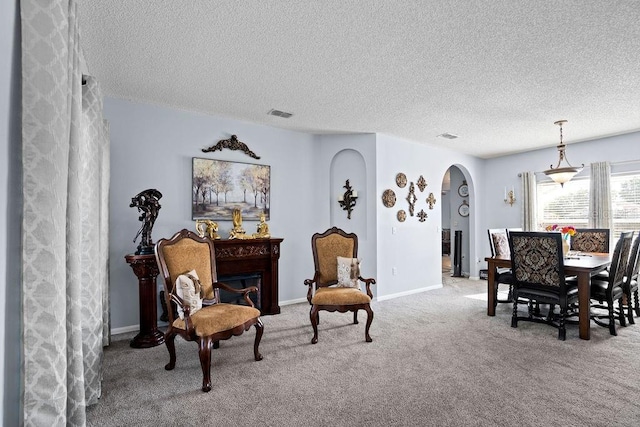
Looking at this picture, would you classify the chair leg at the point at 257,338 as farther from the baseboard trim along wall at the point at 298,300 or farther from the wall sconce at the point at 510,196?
the wall sconce at the point at 510,196

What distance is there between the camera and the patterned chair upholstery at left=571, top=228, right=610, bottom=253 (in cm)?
470

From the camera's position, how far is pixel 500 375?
2.65m

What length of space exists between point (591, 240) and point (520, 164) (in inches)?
94.8

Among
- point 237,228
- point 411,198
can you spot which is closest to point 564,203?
point 411,198

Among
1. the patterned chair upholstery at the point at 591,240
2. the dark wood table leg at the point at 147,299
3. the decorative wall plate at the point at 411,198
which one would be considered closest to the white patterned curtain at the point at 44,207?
the dark wood table leg at the point at 147,299

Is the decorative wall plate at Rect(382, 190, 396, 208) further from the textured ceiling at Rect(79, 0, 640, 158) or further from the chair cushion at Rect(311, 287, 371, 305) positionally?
the chair cushion at Rect(311, 287, 371, 305)

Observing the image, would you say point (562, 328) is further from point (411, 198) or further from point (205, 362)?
point (205, 362)

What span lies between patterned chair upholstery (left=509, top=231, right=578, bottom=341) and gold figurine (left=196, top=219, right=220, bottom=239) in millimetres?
3489

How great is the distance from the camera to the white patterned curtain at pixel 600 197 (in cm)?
547

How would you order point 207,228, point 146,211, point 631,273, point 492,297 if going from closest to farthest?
point 146,211 → point 631,273 → point 207,228 → point 492,297

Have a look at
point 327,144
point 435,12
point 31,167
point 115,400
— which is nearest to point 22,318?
point 31,167

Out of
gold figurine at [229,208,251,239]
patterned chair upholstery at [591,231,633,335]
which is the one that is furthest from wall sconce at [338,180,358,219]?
patterned chair upholstery at [591,231,633,335]

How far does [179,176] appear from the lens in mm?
4223

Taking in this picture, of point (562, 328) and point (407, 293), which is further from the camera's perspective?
point (407, 293)
